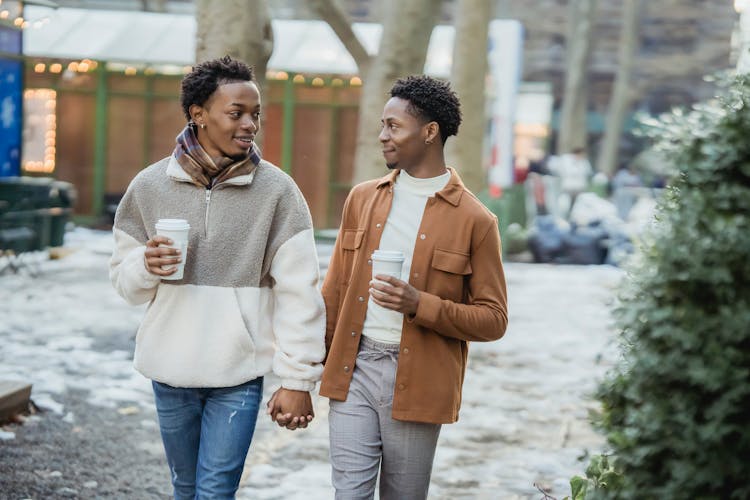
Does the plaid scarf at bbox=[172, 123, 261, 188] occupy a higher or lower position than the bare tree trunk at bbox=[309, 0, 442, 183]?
lower

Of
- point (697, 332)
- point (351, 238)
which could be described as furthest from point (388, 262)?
point (697, 332)

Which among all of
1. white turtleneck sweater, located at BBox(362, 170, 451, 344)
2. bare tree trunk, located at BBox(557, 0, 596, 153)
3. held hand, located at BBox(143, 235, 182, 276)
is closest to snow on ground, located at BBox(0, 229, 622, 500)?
white turtleneck sweater, located at BBox(362, 170, 451, 344)

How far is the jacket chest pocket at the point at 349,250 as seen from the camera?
4.02m

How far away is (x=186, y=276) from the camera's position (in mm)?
3785

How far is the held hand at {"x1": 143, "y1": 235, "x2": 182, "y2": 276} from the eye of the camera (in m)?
3.53

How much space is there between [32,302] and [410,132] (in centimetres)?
898

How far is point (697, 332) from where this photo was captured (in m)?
2.76

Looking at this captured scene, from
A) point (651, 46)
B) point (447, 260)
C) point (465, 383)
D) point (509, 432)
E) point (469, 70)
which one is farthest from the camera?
point (651, 46)

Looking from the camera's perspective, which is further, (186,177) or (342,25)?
(342,25)

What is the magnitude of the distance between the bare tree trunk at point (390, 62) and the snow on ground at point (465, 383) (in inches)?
88.2

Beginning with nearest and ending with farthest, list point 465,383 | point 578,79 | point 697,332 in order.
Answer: point 697,332, point 465,383, point 578,79

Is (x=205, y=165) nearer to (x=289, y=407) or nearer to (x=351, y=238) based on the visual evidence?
(x=351, y=238)

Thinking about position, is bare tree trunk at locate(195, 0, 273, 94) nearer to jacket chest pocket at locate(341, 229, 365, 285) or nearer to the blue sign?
jacket chest pocket at locate(341, 229, 365, 285)

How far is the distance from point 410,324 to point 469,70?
524 inches
